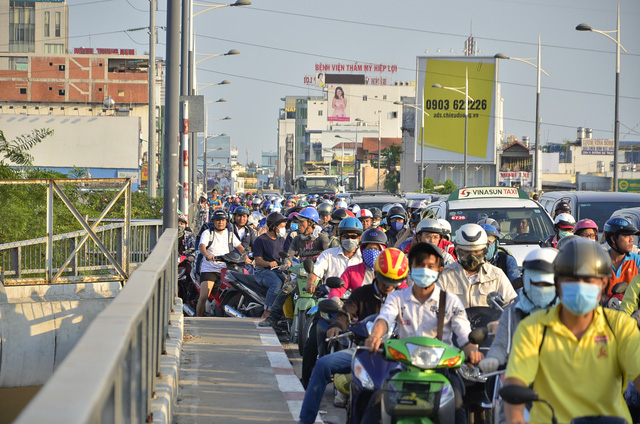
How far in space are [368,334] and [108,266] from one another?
9.60 m

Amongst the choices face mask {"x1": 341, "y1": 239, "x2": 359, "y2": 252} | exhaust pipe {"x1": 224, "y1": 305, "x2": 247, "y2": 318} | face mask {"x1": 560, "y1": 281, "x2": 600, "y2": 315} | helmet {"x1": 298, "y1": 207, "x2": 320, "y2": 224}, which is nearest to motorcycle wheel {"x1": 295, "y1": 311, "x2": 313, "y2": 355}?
face mask {"x1": 341, "y1": 239, "x2": 359, "y2": 252}

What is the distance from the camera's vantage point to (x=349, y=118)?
16725 cm

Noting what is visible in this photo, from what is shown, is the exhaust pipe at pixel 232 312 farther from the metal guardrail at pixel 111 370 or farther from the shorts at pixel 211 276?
the metal guardrail at pixel 111 370

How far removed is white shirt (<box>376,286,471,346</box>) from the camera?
6.70 meters

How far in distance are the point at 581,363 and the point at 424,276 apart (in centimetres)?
224

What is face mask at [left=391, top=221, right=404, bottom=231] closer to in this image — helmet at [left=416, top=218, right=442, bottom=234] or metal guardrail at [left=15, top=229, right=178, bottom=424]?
helmet at [left=416, top=218, right=442, bottom=234]

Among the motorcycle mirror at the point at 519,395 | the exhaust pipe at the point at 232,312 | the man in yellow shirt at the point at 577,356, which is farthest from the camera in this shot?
the exhaust pipe at the point at 232,312

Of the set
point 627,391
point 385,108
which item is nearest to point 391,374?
point 627,391

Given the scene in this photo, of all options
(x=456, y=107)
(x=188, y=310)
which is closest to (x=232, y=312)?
(x=188, y=310)

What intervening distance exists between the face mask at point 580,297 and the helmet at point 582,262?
0.16 ft

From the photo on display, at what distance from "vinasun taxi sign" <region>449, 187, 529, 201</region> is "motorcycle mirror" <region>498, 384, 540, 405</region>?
1247 centimetres

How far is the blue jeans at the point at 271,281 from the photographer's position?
558 inches

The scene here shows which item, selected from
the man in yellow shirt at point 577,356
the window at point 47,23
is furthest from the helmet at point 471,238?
the window at point 47,23

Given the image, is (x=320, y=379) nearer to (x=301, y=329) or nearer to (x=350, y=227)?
(x=350, y=227)
